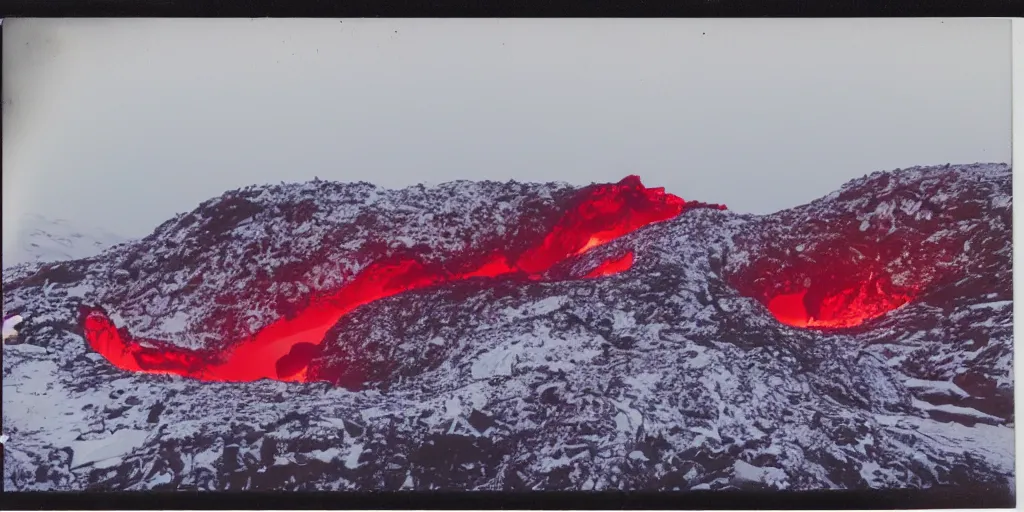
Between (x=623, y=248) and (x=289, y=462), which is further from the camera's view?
(x=623, y=248)

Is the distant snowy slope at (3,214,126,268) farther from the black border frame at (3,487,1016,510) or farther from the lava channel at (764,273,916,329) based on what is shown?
the lava channel at (764,273,916,329)

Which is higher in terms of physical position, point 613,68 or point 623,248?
point 613,68

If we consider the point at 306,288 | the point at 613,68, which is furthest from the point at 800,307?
the point at 306,288

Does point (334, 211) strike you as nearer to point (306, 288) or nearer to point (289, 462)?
point (306, 288)

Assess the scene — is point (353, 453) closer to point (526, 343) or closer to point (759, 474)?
point (526, 343)

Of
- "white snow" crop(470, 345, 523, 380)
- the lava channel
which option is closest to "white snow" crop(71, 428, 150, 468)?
"white snow" crop(470, 345, 523, 380)

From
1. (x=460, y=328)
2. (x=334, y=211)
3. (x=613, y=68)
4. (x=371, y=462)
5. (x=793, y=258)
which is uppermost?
(x=613, y=68)
